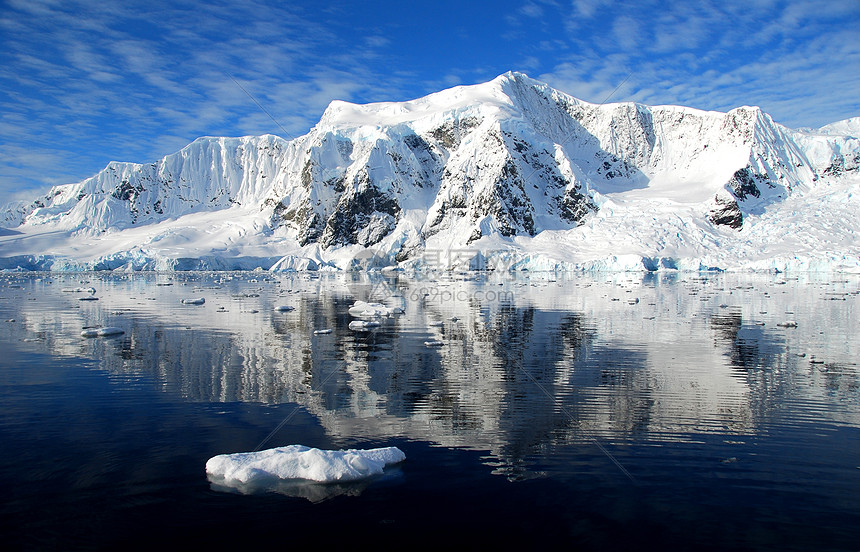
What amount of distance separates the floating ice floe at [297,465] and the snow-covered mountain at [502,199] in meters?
88.2

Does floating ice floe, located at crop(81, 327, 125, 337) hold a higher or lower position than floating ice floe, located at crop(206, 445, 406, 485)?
higher

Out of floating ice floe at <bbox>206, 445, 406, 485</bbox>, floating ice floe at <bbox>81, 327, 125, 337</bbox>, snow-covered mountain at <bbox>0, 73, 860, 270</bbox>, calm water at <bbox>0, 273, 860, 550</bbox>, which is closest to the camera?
calm water at <bbox>0, 273, 860, 550</bbox>

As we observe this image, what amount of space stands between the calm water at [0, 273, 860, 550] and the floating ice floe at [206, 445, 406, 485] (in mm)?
208

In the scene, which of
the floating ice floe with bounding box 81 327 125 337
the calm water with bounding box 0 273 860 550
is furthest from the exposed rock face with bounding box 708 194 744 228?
the floating ice floe with bounding box 81 327 125 337

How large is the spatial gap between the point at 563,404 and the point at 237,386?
721 centimetres

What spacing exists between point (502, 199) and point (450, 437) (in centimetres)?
11219

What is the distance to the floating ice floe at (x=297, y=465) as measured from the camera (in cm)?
702

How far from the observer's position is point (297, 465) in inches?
283

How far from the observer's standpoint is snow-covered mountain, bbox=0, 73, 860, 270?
320ft

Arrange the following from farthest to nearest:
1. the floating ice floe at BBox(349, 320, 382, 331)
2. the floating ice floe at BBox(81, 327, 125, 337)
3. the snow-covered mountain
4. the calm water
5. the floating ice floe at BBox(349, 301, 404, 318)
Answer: the snow-covered mountain < the floating ice floe at BBox(349, 301, 404, 318) < the floating ice floe at BBox(349, 320, 382, 331) < the floating ice floe at BBox(81, 327, 125, 337) < the calm water

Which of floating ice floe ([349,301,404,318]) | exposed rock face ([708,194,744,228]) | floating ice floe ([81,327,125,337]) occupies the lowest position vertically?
floating ice floe ([81,327,125,337])

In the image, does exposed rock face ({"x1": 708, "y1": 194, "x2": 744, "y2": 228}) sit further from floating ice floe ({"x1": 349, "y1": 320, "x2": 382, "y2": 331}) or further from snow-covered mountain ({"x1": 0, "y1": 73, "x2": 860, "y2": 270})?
floating ice floe ({"x1": 349, "y1": 320, "x2": 382, "y2": 331})

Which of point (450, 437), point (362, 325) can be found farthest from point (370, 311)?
point (450, 437)

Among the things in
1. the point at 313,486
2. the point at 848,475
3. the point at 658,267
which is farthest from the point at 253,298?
the point at 658,267
